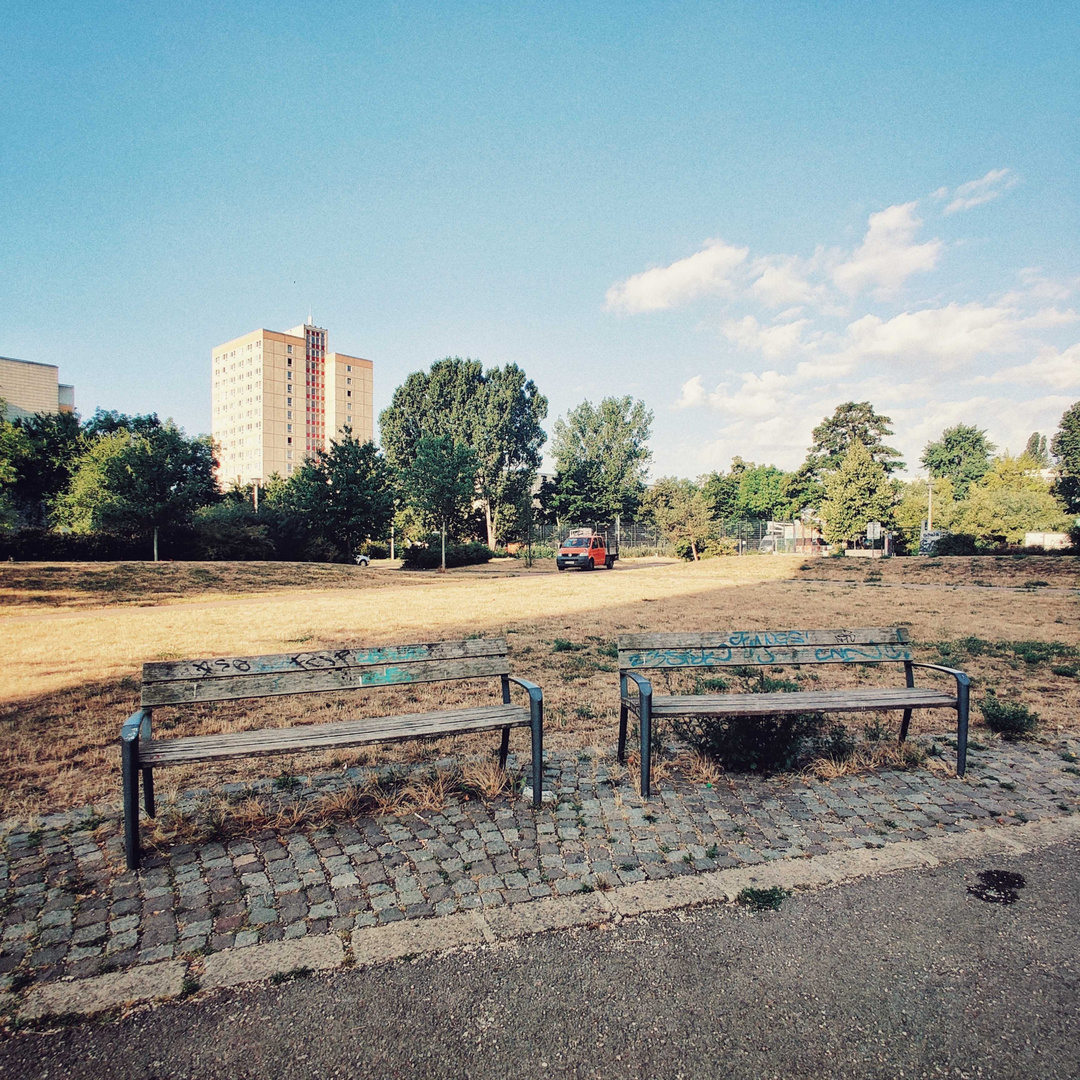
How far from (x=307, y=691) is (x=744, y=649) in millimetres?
2826

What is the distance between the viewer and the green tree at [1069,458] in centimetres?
5581

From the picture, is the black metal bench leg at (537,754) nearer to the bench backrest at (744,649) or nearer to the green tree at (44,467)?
the bench backrest at (744,649)

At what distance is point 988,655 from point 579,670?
5303mm

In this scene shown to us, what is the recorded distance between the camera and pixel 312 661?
390 centimetres

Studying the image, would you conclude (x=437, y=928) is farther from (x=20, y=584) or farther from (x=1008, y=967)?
(x=20, y=584)

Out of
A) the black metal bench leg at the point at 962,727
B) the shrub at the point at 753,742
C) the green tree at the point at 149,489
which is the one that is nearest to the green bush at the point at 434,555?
the green tree at the point at 149,489

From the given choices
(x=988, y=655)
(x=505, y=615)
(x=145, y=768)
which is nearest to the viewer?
(x=145, y=768)

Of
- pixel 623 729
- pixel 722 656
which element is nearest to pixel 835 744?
pixel 722 656

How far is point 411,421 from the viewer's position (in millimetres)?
55344

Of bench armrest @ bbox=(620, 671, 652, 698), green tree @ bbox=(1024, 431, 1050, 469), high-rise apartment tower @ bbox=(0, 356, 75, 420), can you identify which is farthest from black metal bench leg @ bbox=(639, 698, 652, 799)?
green tree @ bbox=(1024, 431, 1050, 469)

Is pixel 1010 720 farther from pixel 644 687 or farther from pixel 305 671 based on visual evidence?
pixel 305 671

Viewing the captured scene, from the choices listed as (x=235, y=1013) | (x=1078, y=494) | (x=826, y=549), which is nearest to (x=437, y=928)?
(x=235, y=1013)

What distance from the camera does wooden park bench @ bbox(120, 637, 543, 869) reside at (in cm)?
346

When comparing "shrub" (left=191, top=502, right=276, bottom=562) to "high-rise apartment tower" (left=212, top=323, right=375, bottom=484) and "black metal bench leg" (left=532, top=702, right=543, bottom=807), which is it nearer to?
"black metal bench leg" (left=532, top=702, right=543, bottom=807)
